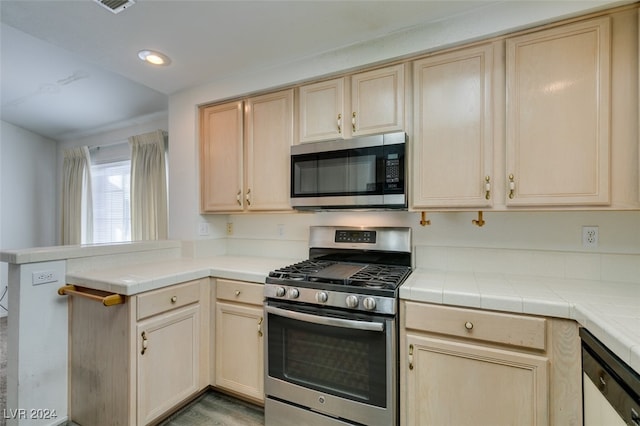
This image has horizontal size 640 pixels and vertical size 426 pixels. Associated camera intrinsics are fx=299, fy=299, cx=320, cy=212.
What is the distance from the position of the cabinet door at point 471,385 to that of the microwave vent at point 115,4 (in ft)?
7.07

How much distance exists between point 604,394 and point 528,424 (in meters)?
0.38

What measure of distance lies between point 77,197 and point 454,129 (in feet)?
15.6

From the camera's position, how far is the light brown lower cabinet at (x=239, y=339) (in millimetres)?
1838

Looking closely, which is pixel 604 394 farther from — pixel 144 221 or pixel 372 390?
pixel 144 221

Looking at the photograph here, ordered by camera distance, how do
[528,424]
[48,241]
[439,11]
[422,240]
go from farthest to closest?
[48,241], [422,240], [439,11], [528,424]

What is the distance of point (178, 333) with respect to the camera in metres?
1.80

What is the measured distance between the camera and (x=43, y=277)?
5.53 feet

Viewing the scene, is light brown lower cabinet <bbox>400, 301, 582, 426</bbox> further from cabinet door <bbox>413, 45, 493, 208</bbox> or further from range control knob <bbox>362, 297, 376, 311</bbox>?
cabinet door <bbox>413, 45, 493, 208</bbox>

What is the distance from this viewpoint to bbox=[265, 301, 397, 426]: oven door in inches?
56.4

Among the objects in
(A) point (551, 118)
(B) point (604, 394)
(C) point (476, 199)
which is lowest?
(B) point (604, 394)

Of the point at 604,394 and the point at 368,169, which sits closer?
the point at 604,394

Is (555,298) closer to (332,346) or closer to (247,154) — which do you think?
(332,346)

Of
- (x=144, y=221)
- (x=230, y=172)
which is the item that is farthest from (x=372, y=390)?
(x=144, y=221)

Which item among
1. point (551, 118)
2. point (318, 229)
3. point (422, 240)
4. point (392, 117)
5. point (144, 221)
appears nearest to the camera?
point (551, 118)
